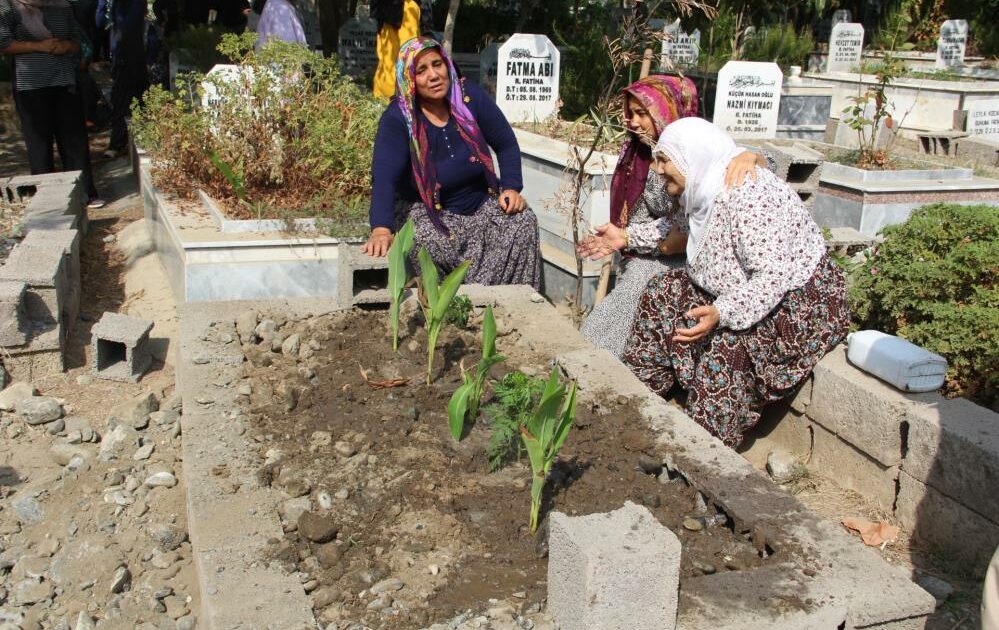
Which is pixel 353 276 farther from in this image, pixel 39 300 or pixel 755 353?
pixel 755 353

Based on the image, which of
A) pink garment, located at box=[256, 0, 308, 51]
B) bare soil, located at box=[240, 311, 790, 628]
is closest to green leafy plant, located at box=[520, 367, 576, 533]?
bare soil, located at box=[240, 311, 790, 628]

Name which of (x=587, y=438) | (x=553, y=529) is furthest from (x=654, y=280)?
(x=553, y=529)

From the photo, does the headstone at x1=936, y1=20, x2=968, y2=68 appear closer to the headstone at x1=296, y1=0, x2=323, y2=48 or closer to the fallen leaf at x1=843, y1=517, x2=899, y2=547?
the headstone at x1=296, y1=0, x2=323, y2=48

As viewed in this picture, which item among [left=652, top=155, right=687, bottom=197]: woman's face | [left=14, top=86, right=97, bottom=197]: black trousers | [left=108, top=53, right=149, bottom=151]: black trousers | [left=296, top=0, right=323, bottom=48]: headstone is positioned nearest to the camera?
[left=652, top=155, right=687, bottom=197]: woman's face

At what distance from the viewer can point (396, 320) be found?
3.82 metres

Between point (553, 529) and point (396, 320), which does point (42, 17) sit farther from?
point (553, 529)

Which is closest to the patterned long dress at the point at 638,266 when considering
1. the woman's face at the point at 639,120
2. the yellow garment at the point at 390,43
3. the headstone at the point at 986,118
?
the woman's face at the point at 639,120

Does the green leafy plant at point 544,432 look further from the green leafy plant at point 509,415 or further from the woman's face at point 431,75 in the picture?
the woman's face at point 431,75

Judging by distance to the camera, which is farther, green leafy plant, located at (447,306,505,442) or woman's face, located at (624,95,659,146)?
woman's face, located at (624,95,659,146)

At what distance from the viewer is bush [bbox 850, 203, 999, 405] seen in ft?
11.7

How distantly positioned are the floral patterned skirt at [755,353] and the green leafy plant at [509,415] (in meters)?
0.76

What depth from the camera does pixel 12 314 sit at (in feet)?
14.8

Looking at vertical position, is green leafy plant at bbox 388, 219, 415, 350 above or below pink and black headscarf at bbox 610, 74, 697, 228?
below

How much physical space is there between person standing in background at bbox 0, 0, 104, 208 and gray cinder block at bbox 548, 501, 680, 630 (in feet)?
19.9
